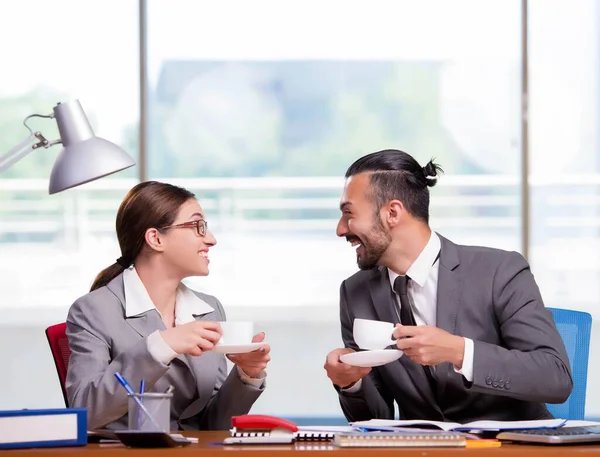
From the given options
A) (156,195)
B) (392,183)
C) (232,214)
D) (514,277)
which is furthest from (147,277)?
(232,214)

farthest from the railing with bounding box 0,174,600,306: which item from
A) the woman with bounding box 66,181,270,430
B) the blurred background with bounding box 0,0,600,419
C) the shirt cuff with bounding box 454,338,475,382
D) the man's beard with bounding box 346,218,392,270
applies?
the shirt cuff with bounding box 454,338,475,382

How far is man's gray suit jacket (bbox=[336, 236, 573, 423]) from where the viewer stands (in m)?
2.55

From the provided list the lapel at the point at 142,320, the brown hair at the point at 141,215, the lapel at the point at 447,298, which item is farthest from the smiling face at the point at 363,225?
the lapel at the point at 142,320

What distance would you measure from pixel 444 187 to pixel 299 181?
0.77m

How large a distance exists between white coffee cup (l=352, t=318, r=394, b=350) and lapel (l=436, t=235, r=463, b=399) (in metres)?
0.41

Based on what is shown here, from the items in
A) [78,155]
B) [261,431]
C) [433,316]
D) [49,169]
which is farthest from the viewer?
[49,169]

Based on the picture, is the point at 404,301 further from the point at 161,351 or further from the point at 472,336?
the point at 161,351

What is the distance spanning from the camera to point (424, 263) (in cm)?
278

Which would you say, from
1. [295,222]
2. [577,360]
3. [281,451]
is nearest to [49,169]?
[295,222]

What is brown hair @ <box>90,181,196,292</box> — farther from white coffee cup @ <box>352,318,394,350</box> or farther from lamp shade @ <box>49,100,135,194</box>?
white coffee cup @ <box>352,318,394,350</box>

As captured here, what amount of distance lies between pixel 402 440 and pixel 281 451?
0.23m

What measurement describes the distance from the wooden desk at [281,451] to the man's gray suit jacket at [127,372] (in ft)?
1.21

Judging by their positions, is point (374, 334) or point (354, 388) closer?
point (374, 334)

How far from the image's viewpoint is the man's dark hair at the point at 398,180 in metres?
2.86
